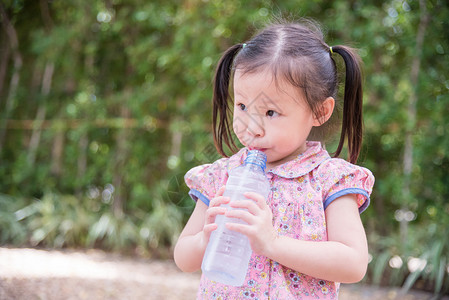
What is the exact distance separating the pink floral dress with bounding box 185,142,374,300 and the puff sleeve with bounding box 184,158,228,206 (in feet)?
0.45

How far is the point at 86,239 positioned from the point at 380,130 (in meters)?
3.19

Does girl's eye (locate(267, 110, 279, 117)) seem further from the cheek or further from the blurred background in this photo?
the blurred background

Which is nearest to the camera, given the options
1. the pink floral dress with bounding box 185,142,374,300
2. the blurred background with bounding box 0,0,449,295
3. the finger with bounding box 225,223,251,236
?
the finger with bounding box 225,223,251,236

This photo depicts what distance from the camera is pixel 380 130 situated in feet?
13.3

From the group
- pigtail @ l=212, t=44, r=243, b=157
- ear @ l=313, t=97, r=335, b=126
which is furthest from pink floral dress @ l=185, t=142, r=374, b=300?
pigtail @ l=212, t=44, r=243, b=157

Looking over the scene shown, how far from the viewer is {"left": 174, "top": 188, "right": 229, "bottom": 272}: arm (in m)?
1.09

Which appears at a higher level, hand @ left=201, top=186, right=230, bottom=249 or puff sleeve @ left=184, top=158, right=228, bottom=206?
hand @ left=201, top=186, right=230, bottom=249

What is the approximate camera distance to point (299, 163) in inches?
49.4

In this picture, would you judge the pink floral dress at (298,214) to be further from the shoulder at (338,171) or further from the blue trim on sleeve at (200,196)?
the blue trim on sleeve at (200,196)

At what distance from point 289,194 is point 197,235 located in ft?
0.82

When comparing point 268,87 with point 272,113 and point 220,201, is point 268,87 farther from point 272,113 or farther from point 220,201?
point 220,201

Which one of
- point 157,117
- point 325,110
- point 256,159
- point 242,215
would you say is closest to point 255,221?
point 242,215

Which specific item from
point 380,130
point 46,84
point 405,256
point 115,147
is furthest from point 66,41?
point 405,256

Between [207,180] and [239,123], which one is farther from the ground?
[239,123]
